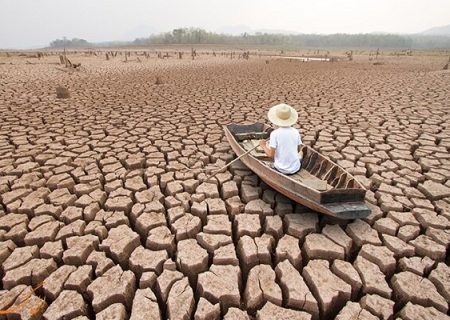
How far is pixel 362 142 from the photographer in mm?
4672

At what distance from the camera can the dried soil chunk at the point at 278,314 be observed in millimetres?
1825

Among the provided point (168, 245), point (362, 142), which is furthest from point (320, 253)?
point (362, 142)

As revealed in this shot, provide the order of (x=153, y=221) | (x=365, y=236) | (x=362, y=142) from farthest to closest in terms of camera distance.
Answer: (x=362, y=142), (x=153, y=221), (x=365, y=236)

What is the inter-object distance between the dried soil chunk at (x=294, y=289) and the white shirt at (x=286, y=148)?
1.22 m

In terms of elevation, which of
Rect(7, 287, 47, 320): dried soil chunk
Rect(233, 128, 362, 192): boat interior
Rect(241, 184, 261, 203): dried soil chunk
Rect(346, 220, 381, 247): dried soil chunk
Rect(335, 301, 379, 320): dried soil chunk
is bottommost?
Rect(335, 301, 379, 320): dried soil chunk

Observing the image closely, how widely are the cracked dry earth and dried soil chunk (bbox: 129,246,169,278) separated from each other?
13 millimetres

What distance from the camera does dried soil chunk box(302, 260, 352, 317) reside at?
192cm

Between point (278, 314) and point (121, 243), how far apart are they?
143 cm

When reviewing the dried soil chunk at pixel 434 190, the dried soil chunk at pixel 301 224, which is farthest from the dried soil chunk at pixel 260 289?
the dried soil chunk at pixel 434 190

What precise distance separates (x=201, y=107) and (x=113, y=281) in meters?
5.43

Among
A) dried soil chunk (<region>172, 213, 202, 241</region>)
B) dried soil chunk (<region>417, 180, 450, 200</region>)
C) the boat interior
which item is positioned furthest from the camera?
dried soil chunk (<region>417, 180, 450, 200</region>)

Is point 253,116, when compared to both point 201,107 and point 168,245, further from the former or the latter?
point 168,245

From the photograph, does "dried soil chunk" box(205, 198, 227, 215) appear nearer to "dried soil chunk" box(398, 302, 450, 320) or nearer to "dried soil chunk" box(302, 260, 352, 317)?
"dried soil chunk" box(302, 260, 352, 317)

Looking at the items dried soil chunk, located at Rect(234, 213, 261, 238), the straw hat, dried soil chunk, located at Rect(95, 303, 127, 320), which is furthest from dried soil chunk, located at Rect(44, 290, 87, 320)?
the straw hat
